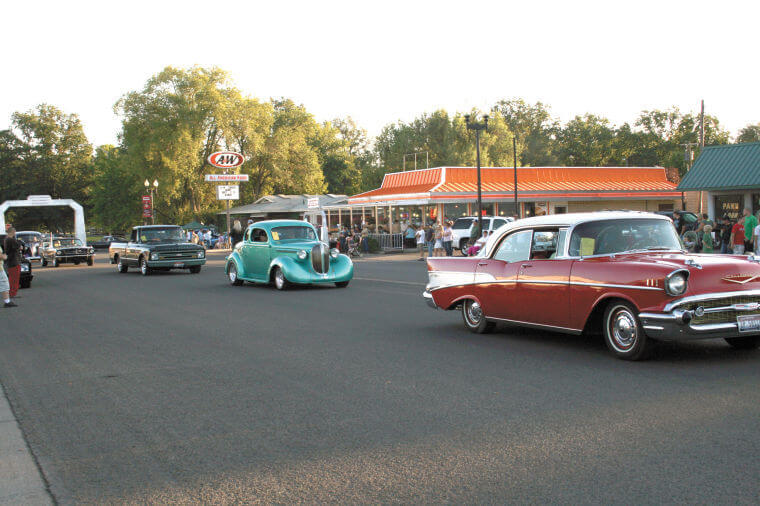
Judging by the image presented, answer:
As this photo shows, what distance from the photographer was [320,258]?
1884 centimetres

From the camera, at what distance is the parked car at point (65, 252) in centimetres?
3706

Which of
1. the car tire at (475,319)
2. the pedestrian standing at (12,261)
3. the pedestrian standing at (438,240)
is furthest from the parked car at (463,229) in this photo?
the car tire at (475,319)

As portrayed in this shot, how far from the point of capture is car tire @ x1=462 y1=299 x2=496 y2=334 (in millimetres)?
10203

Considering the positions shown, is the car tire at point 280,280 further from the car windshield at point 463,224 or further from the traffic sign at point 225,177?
the traffic sign at point 225,177

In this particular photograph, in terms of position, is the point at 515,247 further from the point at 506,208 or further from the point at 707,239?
the point at 506,208

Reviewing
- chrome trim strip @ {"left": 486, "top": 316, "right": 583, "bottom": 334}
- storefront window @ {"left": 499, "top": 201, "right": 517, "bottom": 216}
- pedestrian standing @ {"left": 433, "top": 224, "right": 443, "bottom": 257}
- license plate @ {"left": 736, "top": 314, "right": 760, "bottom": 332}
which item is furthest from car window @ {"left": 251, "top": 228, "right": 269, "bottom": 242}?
storefront window @ {"left": 499, "top": 201, "right": 517, "bottom": 216}

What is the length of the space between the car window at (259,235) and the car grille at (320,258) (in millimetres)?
1639

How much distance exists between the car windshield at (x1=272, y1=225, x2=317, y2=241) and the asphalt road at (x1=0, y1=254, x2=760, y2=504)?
334 inches

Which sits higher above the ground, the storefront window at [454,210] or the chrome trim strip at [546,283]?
the storefront window at [454,210]

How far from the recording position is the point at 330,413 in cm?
617

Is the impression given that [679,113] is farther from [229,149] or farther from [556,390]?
[556,390]

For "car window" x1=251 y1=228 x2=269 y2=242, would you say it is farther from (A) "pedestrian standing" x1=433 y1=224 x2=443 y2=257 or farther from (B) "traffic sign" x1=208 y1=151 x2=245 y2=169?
(B) "traffic sign" x1=208 y1=151 x2=245 y2=169

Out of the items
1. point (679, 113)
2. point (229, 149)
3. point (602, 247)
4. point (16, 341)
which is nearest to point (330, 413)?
point (602, 247)

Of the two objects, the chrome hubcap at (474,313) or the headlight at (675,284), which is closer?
the headlight at (675,284)
